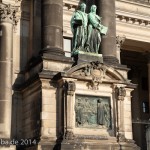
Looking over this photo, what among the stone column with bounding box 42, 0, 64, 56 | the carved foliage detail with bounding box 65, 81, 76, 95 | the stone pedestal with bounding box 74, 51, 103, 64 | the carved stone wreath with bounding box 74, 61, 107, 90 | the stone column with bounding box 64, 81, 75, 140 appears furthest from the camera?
the stone column with bounding box 42, 0, 64, 56

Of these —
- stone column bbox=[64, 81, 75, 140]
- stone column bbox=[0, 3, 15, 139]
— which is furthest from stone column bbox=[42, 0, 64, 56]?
stone column bbox=[64, 81, 75, 140]

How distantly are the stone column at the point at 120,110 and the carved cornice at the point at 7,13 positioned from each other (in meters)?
7.38

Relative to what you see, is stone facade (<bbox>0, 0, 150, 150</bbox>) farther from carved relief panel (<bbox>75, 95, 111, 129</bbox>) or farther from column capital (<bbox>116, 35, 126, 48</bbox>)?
column capital (<bbox>116, 35, 126, 48</bbox>)

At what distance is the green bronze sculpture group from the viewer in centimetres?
2077

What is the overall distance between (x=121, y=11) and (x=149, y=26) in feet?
8.53

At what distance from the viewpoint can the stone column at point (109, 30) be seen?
23531 millimetres

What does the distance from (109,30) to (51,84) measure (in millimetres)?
6017

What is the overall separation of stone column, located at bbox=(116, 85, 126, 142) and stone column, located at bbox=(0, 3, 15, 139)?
5469 millimetres

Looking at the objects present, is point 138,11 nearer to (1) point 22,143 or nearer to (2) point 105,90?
(2) point 105,90

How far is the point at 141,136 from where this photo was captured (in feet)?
121

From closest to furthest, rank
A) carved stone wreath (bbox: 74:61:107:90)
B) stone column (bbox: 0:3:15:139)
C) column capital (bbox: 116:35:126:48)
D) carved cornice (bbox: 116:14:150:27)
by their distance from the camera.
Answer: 1. carved stone wreath (bbox: 74:61:107:90)
2. stone column (bbox: 0:3:15:139)
3. column capital (bbox: 116:35:126:48)
4. carved cornice (bbox: 116:14:150:27)

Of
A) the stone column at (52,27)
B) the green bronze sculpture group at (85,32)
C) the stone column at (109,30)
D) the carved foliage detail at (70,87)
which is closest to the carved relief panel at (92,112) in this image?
the carved foliage detail at (70,87)

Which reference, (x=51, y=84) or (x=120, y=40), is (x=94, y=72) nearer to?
(x=51, y=84)

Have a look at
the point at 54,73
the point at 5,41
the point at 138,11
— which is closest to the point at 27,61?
the point at 5,41
